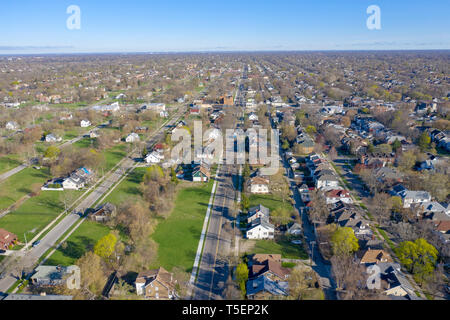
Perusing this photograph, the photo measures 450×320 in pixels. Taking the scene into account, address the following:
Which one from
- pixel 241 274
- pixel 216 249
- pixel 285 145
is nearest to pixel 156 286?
pixel 241 274

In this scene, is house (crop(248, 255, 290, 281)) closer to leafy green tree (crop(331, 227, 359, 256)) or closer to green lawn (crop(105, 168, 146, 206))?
leafy green tree (crop(331, 227, 359, 256))

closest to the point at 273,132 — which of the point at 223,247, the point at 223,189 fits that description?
the point at 223,189

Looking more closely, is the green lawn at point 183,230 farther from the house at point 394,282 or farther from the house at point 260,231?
the house at point 394,282

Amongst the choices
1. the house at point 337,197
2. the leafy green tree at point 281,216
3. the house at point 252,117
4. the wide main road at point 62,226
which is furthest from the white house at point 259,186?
the house at point 252,117

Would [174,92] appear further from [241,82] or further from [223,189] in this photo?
[223,189]

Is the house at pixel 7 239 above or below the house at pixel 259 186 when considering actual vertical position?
below

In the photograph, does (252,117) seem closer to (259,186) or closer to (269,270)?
(259,186)
